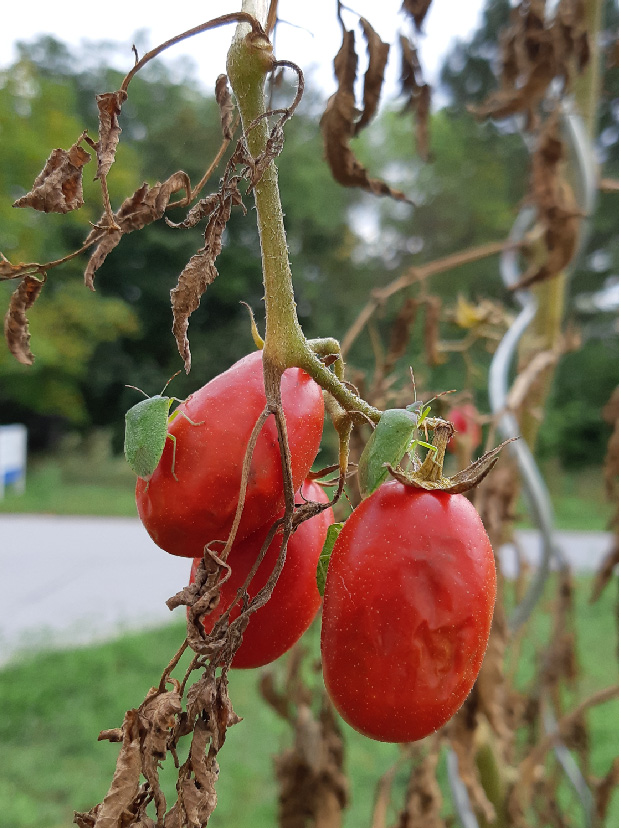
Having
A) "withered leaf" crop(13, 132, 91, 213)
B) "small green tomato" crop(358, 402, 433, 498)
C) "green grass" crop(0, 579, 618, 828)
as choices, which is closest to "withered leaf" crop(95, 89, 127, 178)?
"withered leaf" crop(13, 132, 91, 213)

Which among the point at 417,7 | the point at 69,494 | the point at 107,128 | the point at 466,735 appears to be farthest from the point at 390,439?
the point at 69,494

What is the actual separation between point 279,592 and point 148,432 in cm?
10

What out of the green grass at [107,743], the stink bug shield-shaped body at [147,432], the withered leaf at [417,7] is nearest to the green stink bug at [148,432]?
the stink bug shield-shaped body at [147,432]

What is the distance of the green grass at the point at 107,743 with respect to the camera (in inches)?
76.0

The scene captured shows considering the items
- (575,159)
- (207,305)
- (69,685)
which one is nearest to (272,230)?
(575,159)

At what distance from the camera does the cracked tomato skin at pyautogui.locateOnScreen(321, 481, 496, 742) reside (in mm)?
299

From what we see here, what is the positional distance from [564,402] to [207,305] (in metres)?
3.46

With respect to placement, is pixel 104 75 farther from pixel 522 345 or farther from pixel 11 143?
pixel 522 345

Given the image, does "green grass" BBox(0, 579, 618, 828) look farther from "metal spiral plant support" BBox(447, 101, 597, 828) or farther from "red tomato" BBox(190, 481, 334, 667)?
"red tomato" BBox(190, 481, 334, 667)

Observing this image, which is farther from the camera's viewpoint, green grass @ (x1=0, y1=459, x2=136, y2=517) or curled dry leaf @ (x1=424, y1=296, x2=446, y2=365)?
green grass @ (x1=0, y1=459, x2=136, y2=517)

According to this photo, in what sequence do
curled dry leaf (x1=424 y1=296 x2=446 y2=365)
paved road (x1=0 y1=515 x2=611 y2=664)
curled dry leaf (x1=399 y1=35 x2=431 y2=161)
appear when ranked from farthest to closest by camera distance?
paved road (x1=0 y1=515 x2=611 y2=664)
curled dry leaf (x1=424 y1=296 x2=446 y2=365)
curled dry leaf (x1=399 y1=35 x2=431 y2=161)

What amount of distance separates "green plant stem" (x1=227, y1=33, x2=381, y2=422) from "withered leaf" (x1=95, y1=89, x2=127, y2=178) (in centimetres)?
4

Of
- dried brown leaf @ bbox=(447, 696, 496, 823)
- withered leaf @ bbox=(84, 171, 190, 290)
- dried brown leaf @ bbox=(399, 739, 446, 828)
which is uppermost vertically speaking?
withered leaf @ bbox=(84, 171, 190, 290)

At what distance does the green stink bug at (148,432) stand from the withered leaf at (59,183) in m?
0.08
